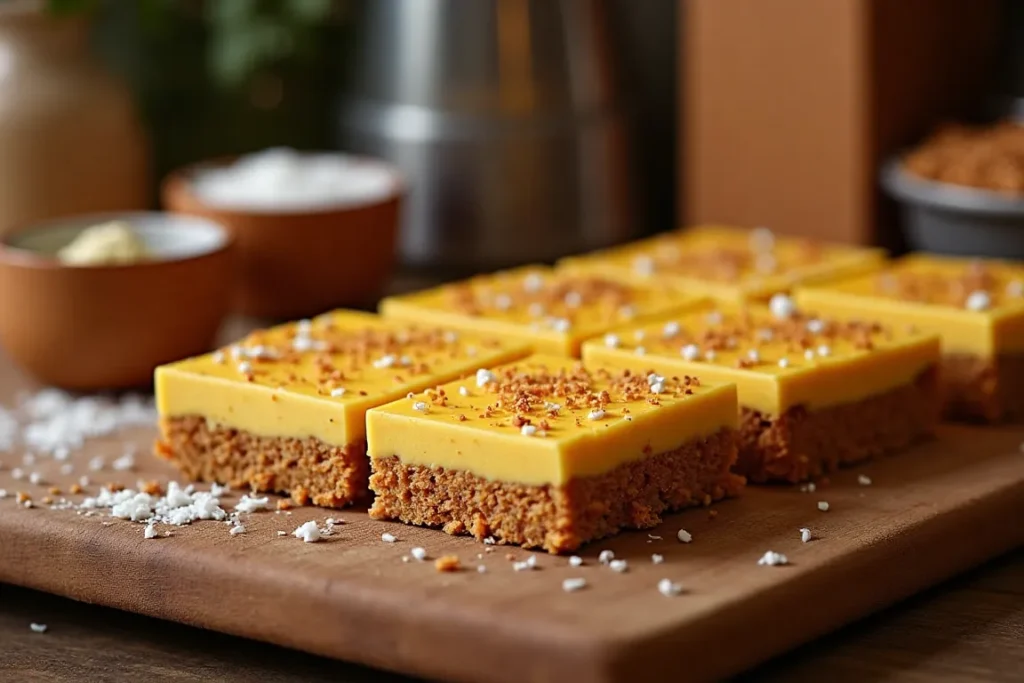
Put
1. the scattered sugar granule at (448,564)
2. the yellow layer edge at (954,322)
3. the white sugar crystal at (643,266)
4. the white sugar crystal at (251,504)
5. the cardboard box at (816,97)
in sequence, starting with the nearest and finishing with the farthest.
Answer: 1. the scattered sugar granule at (448,564)
2. the white sugar crystal at (251,504)
3. the yellow layer edge at (954,322)
4. the white sugar crystal at (643,266)
5. the cardboard box at (816,97)

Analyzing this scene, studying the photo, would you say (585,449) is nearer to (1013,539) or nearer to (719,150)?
(1013,539)

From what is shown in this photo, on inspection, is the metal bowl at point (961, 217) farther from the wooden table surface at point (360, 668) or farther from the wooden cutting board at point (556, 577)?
the wooden table surface at point (360, 668)

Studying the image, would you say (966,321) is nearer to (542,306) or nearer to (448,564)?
(542,306)

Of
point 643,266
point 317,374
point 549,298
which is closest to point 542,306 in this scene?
point 549,298

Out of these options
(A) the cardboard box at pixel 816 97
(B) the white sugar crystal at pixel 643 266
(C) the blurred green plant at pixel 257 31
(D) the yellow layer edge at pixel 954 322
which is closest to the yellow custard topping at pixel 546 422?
(D) the yellow layer edge at pixel 954 322

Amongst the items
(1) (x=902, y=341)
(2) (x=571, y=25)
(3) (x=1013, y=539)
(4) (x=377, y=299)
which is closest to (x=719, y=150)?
(2) (x=571, y=25)
